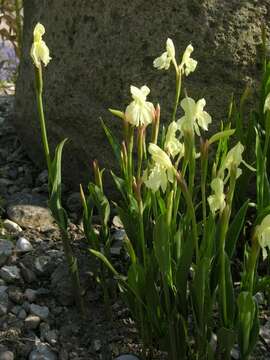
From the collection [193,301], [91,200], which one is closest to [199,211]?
[91,200]

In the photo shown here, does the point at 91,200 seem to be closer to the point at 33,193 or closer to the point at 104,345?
the point at 104,345

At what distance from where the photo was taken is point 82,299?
2051 mm

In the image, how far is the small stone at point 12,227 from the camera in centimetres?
244

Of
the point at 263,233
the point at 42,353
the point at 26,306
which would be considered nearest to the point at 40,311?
the point at 26,306

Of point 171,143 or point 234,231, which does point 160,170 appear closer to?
point 171,143

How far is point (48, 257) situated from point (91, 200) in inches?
16.0

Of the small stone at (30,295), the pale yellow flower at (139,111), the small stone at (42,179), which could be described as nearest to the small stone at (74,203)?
the small stone at (42,179)

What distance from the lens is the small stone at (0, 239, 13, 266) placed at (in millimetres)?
2252

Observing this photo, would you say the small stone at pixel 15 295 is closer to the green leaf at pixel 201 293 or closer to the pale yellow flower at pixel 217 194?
the green leaf at pixel 201 293

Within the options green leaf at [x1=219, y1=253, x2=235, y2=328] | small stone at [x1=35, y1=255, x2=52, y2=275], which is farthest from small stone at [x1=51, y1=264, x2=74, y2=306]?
green leaf at [x1=219, y1=253, x2=235, y2=328]

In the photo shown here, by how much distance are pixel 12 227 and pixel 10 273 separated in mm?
306

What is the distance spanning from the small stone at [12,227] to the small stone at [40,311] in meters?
0.45

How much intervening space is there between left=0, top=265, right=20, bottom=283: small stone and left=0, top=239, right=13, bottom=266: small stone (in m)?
0.05

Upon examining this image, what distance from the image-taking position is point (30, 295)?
210cm
